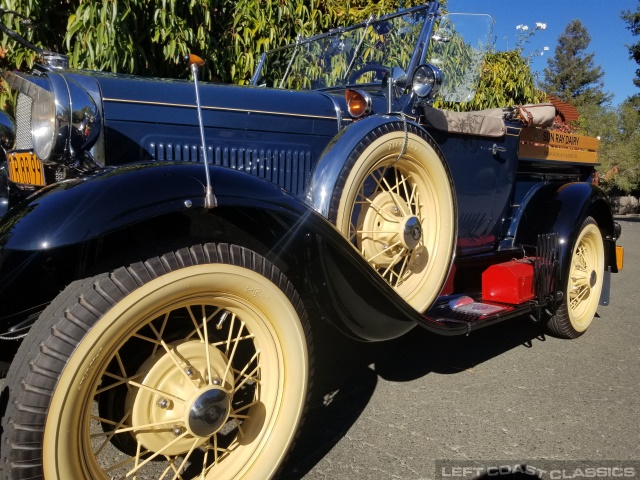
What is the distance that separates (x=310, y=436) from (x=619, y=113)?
28924mm

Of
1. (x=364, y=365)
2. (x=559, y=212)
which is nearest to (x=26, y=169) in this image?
(x=364, y=365)

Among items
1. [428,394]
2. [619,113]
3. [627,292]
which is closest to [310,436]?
[428,394]

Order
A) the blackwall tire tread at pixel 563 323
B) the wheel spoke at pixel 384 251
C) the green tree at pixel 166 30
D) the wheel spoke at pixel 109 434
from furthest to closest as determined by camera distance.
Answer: the blackwall tire tread at pixel 563 323, the green tree at pixel 166 30, the wheel spoke at pixel 384 251, the wheel spoke at pixel 109 434

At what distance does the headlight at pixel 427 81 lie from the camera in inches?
116

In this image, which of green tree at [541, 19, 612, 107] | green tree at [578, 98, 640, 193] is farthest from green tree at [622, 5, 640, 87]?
green tree at [541, 19, 612, 107]

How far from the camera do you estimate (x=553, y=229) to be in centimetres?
355

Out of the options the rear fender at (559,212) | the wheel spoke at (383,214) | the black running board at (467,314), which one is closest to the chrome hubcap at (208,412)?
the black running board at (467,314)

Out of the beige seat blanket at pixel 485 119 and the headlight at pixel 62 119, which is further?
the beige seat blanket at pixel 485 119

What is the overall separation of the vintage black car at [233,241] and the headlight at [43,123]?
0.05ft

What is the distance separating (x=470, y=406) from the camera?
2791 millimetres

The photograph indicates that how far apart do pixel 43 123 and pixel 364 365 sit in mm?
2157

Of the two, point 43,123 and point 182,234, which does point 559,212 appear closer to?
point 182,234

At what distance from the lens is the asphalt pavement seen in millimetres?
2281

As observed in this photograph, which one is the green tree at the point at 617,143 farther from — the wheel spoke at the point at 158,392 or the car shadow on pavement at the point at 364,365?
the wheel spoke at the point at 158,392
